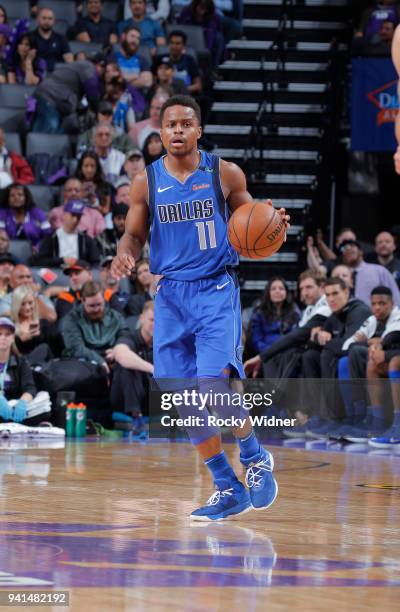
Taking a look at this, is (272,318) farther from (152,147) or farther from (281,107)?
(281,107)

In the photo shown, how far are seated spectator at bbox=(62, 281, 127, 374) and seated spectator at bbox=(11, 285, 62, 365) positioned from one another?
0.63ft

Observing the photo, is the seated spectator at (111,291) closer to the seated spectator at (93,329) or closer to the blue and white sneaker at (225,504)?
the seated spectator at (93,329)

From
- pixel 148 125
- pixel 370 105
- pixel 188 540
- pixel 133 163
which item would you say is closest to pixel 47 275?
pixel 133 163

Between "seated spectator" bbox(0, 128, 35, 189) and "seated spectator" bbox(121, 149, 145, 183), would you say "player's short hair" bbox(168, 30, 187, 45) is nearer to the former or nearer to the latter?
"seated spectator" bbox(121, 149, 145, 183)

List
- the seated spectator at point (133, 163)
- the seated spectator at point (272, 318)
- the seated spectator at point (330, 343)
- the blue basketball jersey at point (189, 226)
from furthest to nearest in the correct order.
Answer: the seated spectator at point (133, 163)
the seated spectator at point (272, 318)
the seated spectator at point (330, 343)
the blue basketball jersey at point (189, 226)

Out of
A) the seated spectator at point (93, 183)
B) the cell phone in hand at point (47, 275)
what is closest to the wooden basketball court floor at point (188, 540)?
the cell phone in hand at point (47, 275)

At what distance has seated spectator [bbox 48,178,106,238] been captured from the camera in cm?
1227

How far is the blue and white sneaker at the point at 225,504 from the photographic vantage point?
5133mm

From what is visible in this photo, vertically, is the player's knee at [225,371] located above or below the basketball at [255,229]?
below

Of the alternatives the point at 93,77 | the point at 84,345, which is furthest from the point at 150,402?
the point at 93,77

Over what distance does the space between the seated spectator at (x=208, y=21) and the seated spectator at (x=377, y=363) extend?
6748mm

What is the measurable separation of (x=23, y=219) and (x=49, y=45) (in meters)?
3.22

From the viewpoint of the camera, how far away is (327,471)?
7.50m

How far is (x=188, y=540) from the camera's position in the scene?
442cm
